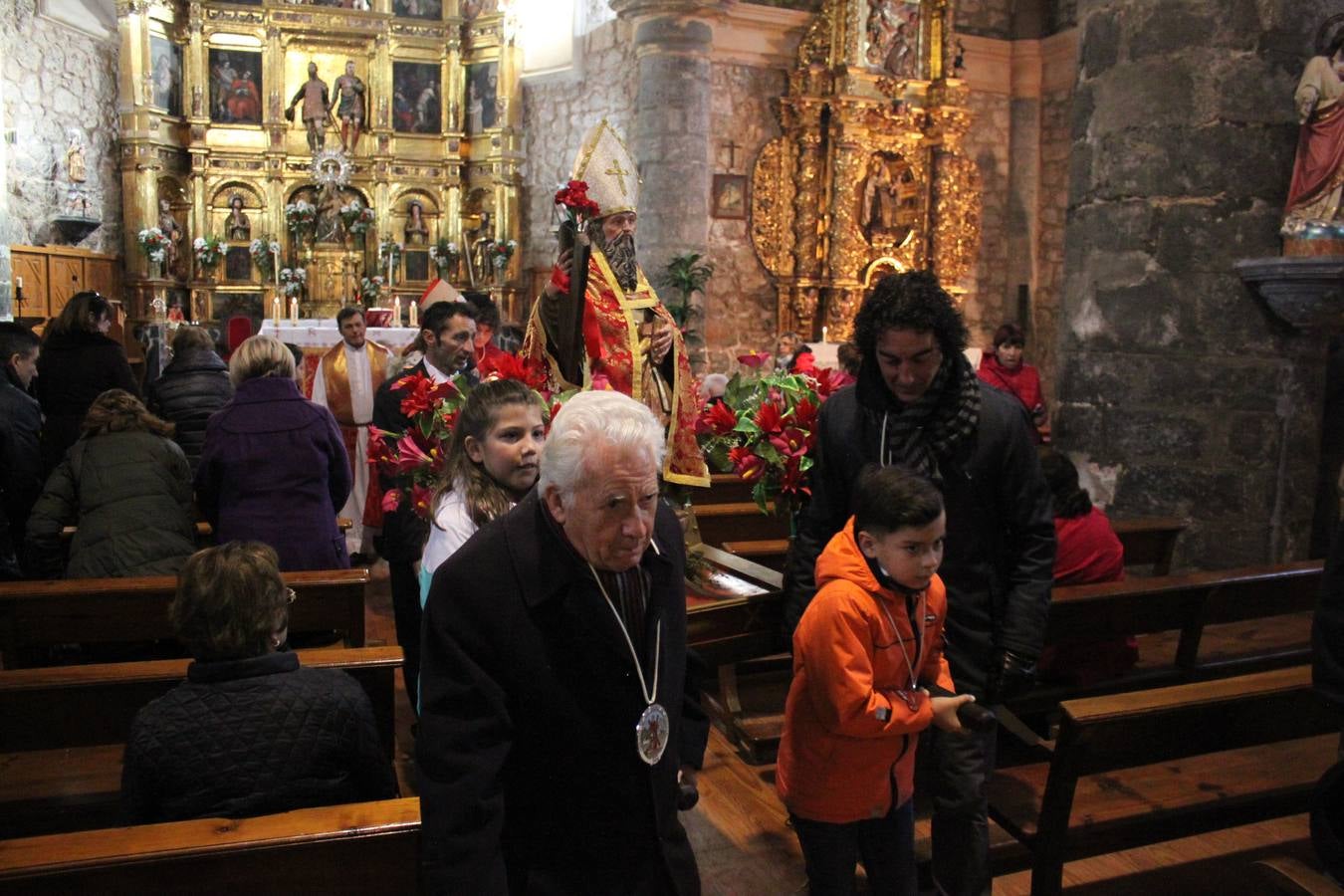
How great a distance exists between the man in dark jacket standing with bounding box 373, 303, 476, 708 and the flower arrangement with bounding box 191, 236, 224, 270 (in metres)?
11.0

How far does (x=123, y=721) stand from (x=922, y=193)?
39.1 ft

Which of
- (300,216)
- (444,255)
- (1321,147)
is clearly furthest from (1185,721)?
(300,216)

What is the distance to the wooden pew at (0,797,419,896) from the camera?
1950 millimetres

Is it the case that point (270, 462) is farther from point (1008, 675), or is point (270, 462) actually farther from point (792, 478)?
point (1008, 675)

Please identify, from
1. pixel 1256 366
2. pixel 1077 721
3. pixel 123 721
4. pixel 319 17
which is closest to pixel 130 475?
pixel 123 721

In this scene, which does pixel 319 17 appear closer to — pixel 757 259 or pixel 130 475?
pixel 757 259

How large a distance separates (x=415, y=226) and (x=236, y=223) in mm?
2458

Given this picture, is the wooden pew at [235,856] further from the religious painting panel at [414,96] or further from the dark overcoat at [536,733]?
the religious painting panel at [414,96]

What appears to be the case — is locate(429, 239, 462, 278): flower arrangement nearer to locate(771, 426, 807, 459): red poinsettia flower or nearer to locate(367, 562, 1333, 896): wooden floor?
locate(367, 562, 1333, 896): wooden floor

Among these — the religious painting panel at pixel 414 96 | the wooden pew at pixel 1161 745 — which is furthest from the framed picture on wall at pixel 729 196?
the wooden pew at pixel 1161 745

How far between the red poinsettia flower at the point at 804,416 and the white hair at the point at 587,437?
2087mm

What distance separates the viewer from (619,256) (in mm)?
4305

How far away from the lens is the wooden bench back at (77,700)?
2941 millimetres

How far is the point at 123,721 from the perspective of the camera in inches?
119
